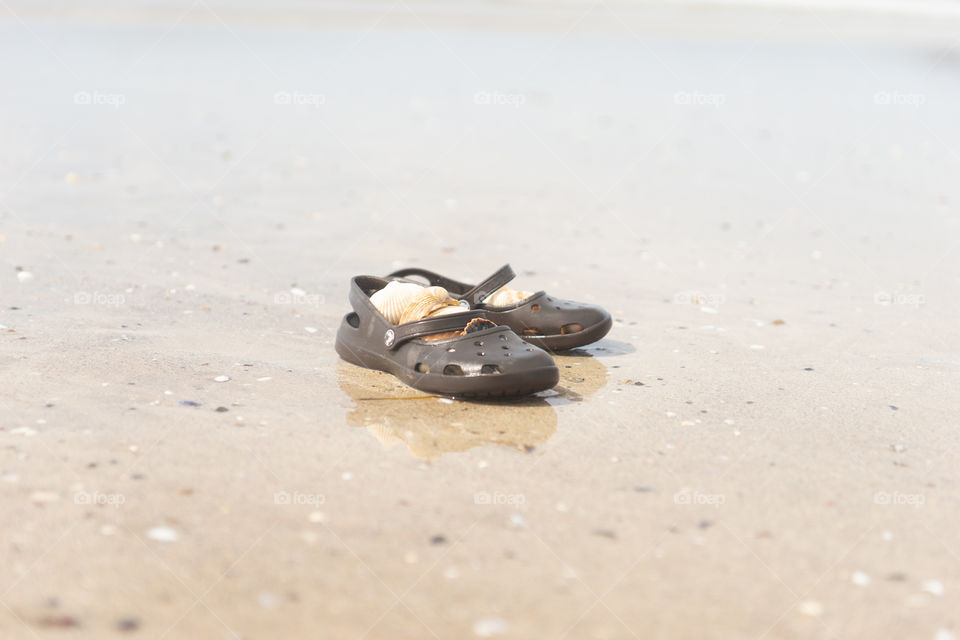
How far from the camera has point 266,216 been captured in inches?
272

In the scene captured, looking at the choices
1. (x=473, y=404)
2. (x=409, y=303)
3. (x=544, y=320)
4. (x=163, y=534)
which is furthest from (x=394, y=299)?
(x=163, y=534)

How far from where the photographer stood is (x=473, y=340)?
364 cm

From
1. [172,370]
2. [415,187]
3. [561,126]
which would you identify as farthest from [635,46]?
[172,370]

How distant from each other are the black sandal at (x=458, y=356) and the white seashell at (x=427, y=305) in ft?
0.36

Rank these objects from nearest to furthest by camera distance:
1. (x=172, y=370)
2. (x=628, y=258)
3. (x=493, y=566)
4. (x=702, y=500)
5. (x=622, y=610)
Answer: (x=622, y=610)
(x=493, y=566)
(x=702, y=500)
(x=172, y=370)
(x=628, y=258)

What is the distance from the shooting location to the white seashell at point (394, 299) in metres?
3.94

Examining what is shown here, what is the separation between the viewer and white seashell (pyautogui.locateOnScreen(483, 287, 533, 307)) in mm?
4367

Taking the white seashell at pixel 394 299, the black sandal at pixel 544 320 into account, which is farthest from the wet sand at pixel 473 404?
the white seashell at pixel 394 299

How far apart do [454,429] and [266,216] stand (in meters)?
3.99

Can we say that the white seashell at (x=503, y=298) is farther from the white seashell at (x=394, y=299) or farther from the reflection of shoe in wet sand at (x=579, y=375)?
the white seashell at (x=394, y=299)

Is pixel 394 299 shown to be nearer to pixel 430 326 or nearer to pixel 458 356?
pixel 430 326

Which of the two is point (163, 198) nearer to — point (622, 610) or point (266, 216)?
point (266, 216)

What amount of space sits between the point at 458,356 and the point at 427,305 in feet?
1.29

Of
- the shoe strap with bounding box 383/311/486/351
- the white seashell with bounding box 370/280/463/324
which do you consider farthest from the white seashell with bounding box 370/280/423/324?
the shoe strap with bounding box 383/311/486/351
